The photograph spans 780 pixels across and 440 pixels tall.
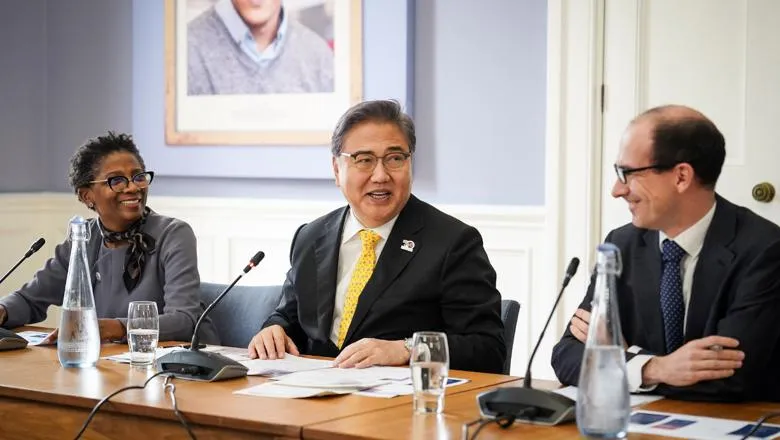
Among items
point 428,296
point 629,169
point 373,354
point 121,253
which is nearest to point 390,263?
point 428,296

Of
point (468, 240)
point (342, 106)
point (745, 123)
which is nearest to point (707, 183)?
point (468, 240)

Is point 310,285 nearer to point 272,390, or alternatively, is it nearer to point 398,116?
point 398,116

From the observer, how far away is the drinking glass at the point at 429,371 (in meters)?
2.08

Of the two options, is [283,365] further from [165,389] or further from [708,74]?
[708,74]

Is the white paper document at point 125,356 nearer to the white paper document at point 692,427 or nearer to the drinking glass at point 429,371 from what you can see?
the drinking glass at point 429,371

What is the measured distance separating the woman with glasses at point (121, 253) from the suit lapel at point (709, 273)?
1.39 metres

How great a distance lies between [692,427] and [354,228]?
1267 millimetres

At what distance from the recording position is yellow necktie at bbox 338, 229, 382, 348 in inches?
116

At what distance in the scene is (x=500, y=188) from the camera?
4.48 m

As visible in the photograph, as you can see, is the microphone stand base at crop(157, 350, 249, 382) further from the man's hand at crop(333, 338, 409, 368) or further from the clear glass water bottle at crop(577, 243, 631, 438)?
the clear glass water bottle at crop(577, 243, 631, 438)

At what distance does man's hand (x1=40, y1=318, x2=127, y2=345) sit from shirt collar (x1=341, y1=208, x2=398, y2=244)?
61cm

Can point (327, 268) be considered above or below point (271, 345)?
above

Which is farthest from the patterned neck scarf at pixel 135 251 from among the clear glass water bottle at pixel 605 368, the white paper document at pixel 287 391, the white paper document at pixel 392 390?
the clear glass water bottle at pixel 605 368

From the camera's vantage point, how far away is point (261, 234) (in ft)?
16.3
